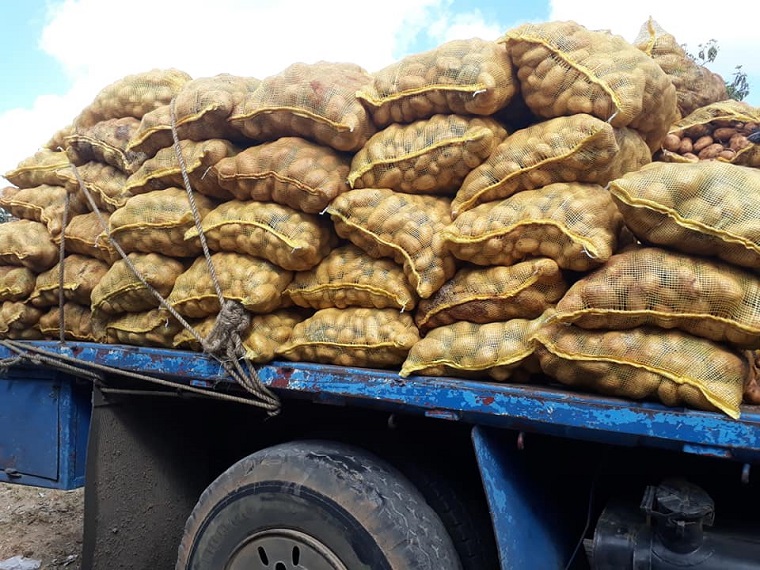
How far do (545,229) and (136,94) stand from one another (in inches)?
107

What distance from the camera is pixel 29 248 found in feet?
11.6

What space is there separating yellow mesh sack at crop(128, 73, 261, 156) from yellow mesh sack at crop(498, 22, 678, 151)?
4.15 ft

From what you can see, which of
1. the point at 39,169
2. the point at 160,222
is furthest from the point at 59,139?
the point at 160,222

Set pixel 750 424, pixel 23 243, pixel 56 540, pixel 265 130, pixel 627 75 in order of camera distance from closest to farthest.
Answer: pixel 750 424 < pixel 627 75 < pixel 265 130 < pixel 23 243 < pixel 56 540

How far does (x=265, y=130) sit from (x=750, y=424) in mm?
2201

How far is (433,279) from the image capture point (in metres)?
2.35

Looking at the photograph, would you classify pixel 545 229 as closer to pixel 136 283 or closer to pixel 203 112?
pixel 203 112

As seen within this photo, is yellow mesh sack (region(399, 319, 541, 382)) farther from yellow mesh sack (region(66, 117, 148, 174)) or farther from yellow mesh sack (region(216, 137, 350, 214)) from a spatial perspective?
yellow mesh sack (region(66, 117, 148, 174))

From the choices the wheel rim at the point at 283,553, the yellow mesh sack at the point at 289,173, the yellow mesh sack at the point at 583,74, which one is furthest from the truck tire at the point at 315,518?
the yellow mesh sack at the point at 583,74

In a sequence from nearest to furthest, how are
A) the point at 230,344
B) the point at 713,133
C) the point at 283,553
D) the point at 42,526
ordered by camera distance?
the point at 283,553
the point at 230,344
the point at 713,133
the point at 42,526

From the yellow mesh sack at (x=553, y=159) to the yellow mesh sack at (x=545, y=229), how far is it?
0.18ft

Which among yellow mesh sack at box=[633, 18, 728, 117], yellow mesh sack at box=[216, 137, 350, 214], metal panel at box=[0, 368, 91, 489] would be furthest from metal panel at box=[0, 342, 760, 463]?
yellow mesh sack at box=[633, 18, 728, 117]

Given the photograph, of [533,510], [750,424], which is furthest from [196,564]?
[750,424]

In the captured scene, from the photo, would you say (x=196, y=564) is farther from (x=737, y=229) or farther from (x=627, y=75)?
(x=627, y=75)
